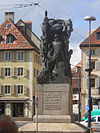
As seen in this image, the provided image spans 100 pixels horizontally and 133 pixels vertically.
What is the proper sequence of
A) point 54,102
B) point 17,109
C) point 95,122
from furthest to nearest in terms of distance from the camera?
1. point 17,109
2. point 95,122
3. point 54,102

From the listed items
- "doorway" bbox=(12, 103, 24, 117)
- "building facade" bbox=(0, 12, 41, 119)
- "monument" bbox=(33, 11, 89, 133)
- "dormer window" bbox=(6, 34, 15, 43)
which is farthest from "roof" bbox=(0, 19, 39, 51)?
"monument" bbox=(33, 11, 89, 133)

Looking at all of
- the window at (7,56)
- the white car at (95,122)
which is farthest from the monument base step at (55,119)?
the window at (7,56)

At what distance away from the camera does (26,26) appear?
5984 centimetres

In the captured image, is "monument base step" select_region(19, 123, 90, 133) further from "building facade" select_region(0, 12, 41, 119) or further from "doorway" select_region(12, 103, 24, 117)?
"doorway" select_region(12, 103, 24, 117)

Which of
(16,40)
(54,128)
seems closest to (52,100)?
(54,128)

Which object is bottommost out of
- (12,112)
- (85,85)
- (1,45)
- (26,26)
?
(12,112)

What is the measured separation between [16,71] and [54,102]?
135ft

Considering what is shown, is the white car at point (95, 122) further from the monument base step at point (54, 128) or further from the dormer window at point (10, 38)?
the dormer window at point (10, 38)

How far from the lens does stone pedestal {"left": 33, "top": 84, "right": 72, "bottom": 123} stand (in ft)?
43.2

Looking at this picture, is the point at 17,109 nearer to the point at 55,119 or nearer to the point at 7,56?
the point at 7,56

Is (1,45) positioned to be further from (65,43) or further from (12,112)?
(65,43)

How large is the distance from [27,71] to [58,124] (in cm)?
4163

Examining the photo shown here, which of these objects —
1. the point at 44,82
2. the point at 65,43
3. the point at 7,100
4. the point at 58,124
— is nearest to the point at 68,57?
the point at 65,43

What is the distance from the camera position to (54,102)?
13.3m
